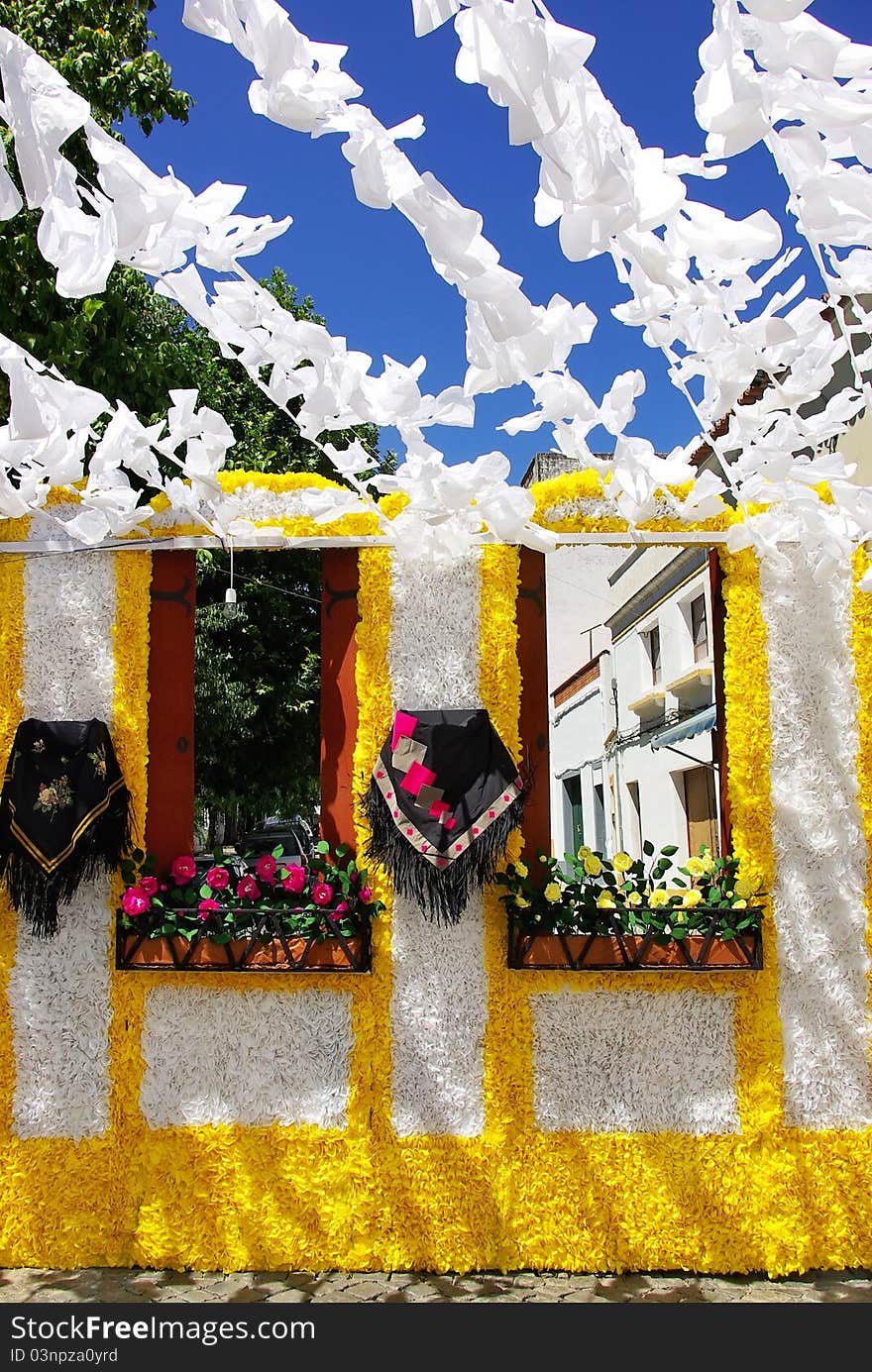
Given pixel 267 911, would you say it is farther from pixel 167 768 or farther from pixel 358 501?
pixel 358 501

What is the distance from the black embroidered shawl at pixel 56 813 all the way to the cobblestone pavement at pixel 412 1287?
1.26 metres

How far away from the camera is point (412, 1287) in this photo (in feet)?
12.7

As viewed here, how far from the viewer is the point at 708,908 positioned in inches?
159

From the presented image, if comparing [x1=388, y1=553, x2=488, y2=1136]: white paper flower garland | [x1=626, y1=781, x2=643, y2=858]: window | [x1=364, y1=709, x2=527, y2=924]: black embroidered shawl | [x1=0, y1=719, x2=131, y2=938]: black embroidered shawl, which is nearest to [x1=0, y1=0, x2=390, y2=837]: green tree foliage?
[x1=388, y1=553, x2=488, y2=1136]: white paper flower garland

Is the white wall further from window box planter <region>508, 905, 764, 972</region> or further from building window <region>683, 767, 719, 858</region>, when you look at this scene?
window box planter <region>508, 905, 764, 972</region>

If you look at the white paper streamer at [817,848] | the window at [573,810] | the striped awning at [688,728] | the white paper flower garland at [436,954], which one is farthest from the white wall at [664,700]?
the white paper flower garland at [436,954]

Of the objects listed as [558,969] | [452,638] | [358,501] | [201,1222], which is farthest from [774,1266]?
[358,501]

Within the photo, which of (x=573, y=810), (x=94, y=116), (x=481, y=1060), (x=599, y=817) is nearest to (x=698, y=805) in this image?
(x=599, y=817)

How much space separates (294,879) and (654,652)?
31.1 feet

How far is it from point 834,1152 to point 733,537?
2.32 metres

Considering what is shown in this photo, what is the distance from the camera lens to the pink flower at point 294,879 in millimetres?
4105

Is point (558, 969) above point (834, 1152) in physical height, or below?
above

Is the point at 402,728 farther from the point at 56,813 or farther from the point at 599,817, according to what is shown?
the point at 599,817

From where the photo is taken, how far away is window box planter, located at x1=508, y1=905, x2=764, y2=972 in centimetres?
403
